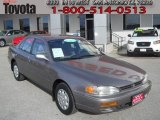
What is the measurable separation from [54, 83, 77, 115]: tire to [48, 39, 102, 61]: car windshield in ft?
2.41

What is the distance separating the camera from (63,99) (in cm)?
520

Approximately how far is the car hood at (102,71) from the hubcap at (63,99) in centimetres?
41

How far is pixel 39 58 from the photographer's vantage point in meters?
6.00

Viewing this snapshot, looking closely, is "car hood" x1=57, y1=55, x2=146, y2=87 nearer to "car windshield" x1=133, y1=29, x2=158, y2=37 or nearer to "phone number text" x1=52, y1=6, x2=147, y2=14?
"car windshield" x1=133, y1=29, x2=158, y2=37

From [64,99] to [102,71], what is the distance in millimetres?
908

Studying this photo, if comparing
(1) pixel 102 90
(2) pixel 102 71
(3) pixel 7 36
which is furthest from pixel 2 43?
(1) pixel 102 90

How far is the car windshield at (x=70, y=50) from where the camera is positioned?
5.82 metres

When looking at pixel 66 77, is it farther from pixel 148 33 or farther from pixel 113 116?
pixel 148 33

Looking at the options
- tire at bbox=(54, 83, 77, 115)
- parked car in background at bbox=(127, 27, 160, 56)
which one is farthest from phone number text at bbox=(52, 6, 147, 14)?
tire at bbox=(54, 83, 77, 115)

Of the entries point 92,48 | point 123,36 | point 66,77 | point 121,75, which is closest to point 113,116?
point 121,75

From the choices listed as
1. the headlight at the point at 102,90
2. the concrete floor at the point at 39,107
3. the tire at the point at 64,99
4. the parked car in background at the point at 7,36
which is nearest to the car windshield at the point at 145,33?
the concrete floor at the point at 39,107

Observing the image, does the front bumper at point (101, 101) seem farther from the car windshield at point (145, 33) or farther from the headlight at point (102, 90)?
the car windshield at point (145, 33)

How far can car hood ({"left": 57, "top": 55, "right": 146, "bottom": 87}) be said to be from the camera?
185 inches

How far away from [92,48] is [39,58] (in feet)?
4.54
